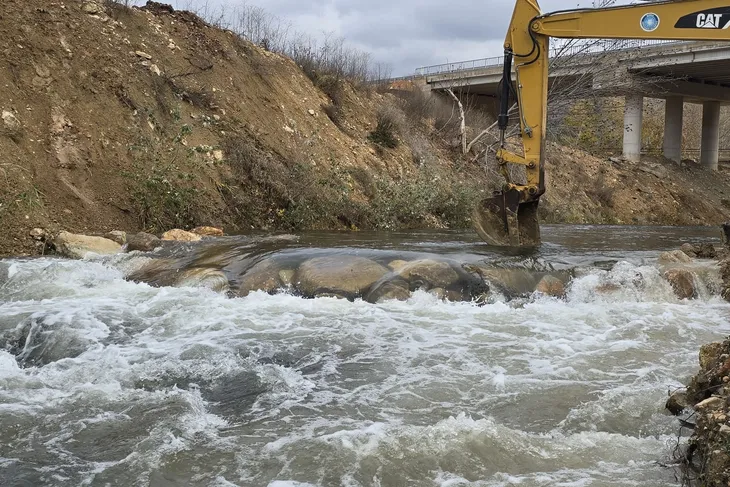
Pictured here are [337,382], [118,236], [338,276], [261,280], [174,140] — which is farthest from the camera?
[174,140]

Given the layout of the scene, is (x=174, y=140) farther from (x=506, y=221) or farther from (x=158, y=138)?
(x=506, y=221)

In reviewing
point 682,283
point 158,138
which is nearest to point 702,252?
point 682,283

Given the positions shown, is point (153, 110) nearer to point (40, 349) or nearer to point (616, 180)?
point (40, 349)

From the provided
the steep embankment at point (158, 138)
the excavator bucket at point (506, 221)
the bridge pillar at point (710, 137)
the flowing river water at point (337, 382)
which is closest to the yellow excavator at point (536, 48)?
the excavator bucket at point (506, 221)

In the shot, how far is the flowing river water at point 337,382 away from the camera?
4098 mm

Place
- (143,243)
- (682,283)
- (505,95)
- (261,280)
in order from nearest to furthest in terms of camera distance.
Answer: (261,280) < (682,283) < (505,95) < (143,243)

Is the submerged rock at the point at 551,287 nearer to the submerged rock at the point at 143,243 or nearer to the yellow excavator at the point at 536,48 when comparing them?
the yellow excavator at the point at 536,48

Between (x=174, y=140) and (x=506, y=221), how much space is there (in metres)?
7.52

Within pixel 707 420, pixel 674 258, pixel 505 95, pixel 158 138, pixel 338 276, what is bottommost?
pixel 707 420

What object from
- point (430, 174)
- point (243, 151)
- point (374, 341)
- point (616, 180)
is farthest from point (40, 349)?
point (616, 180)

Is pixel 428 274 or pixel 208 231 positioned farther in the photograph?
pixel 208 231

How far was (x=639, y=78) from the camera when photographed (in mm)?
29234

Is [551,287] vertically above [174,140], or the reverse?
[174,140]

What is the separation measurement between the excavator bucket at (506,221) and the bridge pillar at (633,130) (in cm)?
2351
